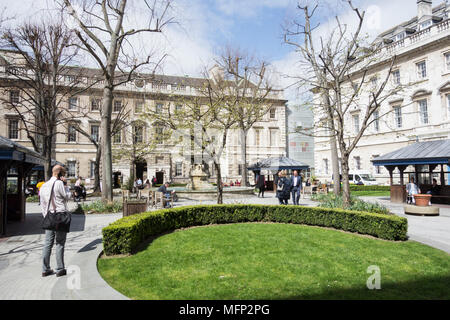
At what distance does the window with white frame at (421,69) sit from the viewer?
2777 centimetres

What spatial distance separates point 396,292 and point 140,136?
37.4m

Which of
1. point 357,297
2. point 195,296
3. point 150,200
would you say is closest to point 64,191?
point 195,296

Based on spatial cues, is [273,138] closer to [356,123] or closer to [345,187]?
[356,123]

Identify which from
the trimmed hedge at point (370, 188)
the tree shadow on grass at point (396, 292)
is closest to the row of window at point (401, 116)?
the trimmed hedge at point (370, 188)

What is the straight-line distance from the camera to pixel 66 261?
5945 millimetres

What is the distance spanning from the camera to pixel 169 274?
5.00 meters

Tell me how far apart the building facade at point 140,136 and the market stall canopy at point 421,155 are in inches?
683

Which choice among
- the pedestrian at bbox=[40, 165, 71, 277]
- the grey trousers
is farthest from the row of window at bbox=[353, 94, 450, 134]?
the grey trousers

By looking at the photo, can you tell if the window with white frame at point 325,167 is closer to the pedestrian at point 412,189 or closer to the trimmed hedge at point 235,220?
the pedestrian at point 412,189

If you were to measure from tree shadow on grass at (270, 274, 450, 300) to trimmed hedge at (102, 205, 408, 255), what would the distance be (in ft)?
10.1

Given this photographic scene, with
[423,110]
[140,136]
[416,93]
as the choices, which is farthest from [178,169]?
[423,110]

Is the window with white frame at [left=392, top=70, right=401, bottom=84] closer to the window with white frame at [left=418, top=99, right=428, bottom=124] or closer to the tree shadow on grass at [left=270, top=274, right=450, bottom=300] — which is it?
the window with white frame at [left=418, top=99, right=428, bottom=124]

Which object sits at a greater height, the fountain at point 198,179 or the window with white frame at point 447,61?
the window with white frame at point 447,61

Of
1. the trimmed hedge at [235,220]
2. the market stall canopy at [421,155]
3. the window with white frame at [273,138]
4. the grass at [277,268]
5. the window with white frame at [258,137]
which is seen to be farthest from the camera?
the window with white frame at [273,138]
